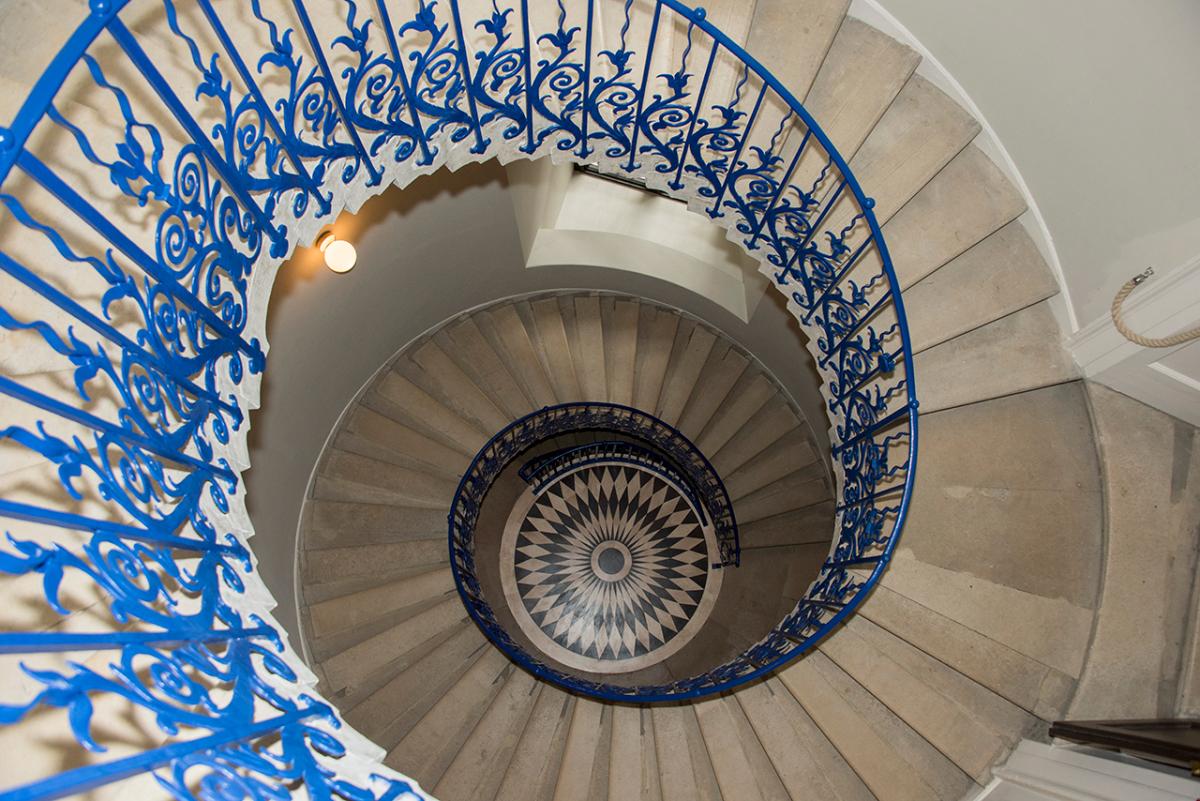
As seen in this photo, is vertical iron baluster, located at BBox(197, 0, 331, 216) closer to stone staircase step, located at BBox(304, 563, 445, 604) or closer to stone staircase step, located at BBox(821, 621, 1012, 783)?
stone staircase step, located at BBox(821, 621, 1012, 783)

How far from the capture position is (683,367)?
8844 millimetres

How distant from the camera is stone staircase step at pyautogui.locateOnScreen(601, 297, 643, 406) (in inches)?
342

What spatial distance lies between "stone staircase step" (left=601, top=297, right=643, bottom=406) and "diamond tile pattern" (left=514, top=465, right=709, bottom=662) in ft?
7.30

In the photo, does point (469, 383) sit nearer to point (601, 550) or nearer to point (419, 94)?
point (601, 550)

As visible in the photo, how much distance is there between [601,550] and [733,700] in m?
4.84

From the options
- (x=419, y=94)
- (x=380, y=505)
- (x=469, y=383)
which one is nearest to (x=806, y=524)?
(x=469, y=383)

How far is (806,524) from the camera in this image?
836cm

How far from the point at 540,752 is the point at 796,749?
224 cm

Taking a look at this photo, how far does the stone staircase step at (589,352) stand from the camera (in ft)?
28.3

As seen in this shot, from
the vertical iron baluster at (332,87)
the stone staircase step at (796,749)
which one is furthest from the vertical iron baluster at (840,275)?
the vertical iron baluster at (332,87)

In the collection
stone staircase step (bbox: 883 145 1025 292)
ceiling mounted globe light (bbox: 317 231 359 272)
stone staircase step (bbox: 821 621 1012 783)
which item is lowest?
stone staircase step (bbox: 821 621 1012 783)

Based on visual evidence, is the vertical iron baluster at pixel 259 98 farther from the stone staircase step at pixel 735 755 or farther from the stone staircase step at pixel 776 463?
the stone staircase step at pixel 776 463

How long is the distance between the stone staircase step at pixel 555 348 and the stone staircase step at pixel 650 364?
72cm

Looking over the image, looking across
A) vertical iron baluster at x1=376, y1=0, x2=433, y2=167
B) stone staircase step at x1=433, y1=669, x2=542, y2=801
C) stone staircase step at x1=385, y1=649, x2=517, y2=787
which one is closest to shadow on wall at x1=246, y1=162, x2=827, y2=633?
stone staircase step at x1=385, y1=649, x2=517, y2=787
